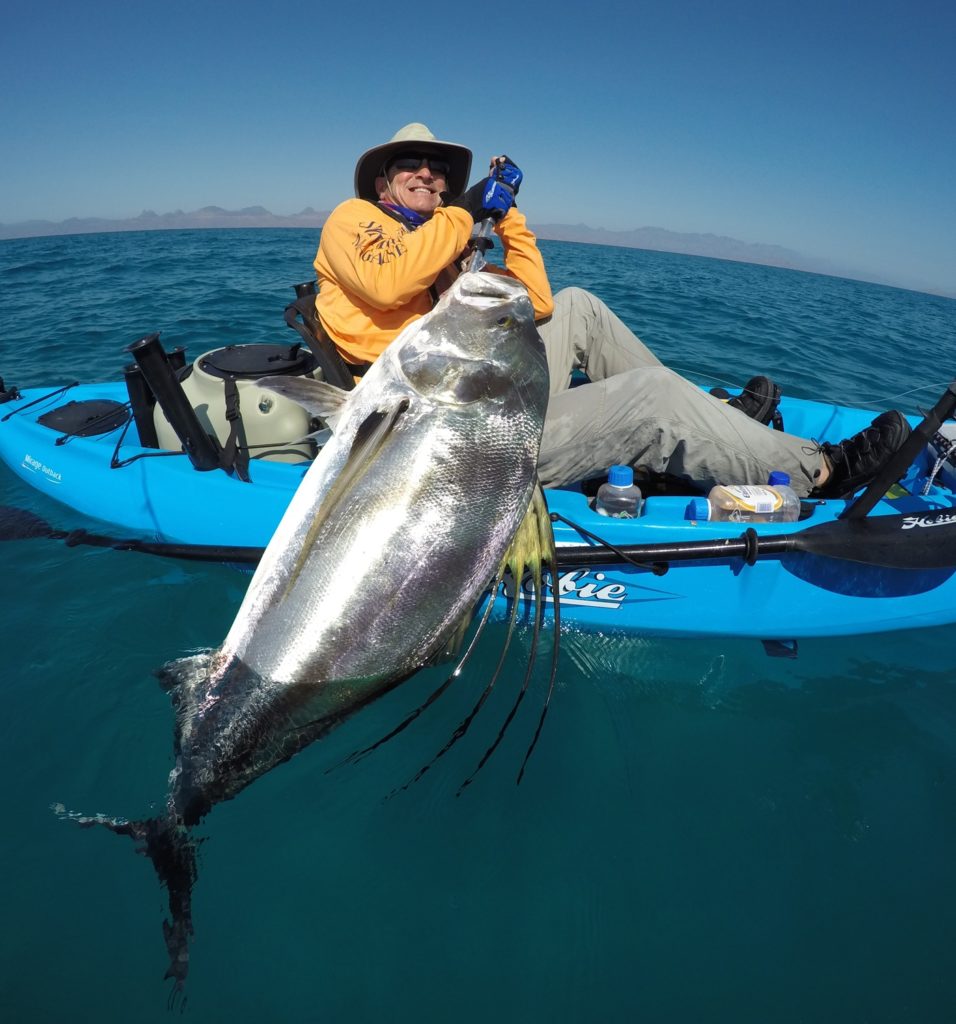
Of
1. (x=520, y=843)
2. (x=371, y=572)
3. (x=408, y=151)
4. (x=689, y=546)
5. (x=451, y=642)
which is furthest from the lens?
(x=408, y=151)

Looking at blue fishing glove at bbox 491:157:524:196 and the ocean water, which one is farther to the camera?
blue fishing glove at bbox 491:157:524:196

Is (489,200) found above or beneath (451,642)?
above

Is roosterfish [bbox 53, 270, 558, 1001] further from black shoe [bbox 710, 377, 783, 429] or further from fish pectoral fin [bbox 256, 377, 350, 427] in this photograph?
black shoe [bbox 710, 377, 783, 429]

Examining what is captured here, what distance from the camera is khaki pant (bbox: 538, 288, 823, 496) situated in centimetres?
321

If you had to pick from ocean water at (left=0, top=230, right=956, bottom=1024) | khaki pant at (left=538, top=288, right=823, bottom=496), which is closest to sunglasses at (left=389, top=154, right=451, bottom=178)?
khaki pant at (left=538, top=288, right=823, bottom=496)

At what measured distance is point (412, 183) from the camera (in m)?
3.52

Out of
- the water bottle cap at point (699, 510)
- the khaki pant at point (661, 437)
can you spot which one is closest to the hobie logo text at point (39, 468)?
→ the khaki pant at point (661, 437)

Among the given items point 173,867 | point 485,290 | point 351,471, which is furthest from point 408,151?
point 173,867

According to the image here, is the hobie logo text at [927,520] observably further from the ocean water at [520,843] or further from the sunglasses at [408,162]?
the sunglasses at [408,162]

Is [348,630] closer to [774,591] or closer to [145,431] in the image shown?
[774,591]

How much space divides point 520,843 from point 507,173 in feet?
11.2

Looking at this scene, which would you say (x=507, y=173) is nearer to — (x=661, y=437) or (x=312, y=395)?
(x=661, y=437)

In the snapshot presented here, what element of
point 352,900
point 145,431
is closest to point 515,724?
point 352,900

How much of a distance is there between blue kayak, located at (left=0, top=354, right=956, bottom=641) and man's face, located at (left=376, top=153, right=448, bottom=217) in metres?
1.72
